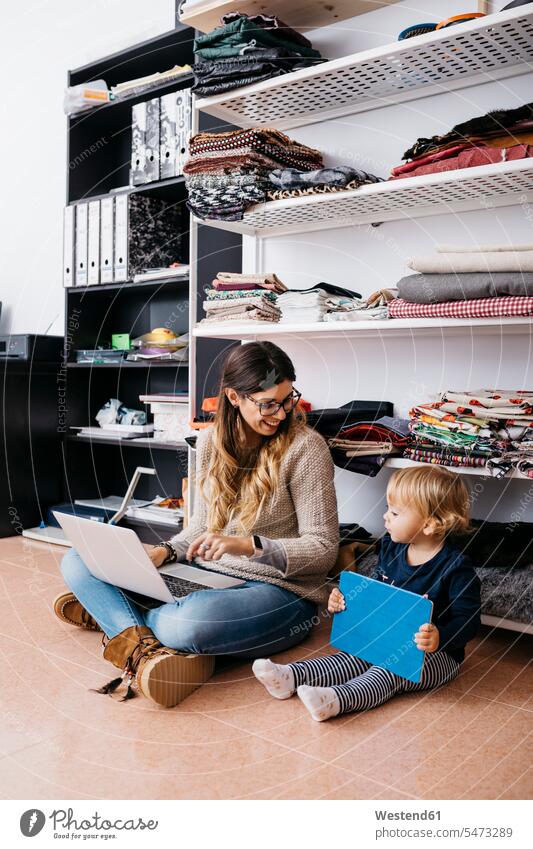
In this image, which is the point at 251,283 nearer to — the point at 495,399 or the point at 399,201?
the point at 399,201

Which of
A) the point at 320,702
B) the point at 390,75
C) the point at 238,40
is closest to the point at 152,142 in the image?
the point at 238,40

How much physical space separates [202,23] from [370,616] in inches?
82.0

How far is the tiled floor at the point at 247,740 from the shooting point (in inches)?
48.9

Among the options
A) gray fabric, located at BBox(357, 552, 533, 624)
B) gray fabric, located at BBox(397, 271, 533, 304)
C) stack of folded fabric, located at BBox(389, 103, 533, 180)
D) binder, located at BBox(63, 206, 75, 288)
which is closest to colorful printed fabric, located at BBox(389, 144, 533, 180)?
stack of folded fabric, located at BBox(389, 103, 533, 180)

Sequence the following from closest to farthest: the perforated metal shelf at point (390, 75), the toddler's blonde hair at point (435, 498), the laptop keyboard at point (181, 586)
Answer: the toddler's blonde hair at point (435, 498), the laptop keyboard at point (181, 586), the perforated metal shelf at point (390, 75)

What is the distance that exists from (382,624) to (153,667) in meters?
0.50

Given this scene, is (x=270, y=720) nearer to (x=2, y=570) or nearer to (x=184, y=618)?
(x=184, y=618)

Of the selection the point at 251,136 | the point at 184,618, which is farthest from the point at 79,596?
the point at 251,136

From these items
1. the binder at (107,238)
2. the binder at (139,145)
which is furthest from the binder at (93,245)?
the binder at (139,145)

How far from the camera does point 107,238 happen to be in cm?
307

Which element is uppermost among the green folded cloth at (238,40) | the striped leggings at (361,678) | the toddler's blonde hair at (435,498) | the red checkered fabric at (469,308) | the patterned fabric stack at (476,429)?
the green folded cloth at (238,40)

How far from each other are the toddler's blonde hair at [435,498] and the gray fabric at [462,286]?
1.63 ft

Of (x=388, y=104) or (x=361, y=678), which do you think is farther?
(x=388, y=104)

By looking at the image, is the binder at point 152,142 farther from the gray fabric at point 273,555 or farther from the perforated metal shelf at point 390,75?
the gray fabric at point 273,555
